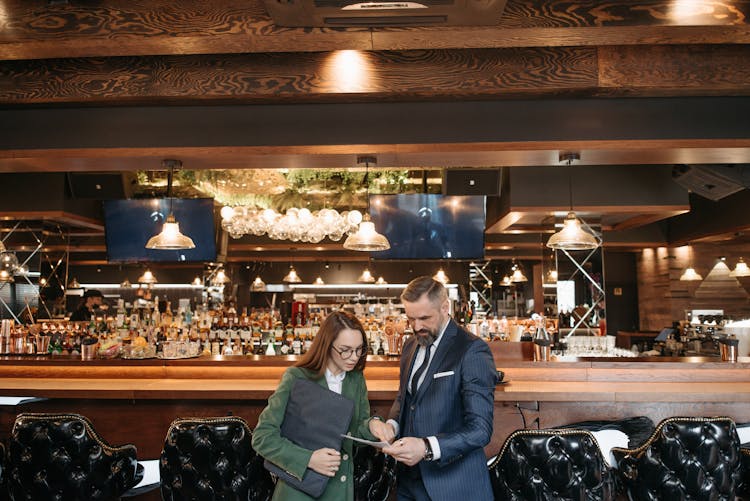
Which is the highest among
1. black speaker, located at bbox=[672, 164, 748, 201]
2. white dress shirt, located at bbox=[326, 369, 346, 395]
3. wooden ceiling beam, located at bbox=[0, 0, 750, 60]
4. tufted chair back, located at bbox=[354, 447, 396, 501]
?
wooden ceiling beam, located at bbox=[0, 0, 750, 60]

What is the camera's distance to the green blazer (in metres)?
2.43

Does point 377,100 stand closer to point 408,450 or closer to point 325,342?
point 325,342

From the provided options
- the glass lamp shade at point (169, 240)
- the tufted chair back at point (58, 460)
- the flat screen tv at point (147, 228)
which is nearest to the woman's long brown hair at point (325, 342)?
the tufted chair back at point (58, 460)

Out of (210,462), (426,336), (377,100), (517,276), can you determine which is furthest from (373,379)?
(517,276)

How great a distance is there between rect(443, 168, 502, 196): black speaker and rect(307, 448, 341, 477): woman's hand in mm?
5077

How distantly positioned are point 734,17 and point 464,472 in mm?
2494

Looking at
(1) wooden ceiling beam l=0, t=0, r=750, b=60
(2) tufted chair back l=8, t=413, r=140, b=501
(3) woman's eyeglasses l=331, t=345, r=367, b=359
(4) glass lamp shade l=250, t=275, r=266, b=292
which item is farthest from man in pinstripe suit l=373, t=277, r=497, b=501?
(4) glass lamp shade l=250, t=275, r=266, b=292

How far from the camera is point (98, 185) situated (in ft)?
24.3

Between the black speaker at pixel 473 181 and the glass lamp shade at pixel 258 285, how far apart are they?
7.13 meters

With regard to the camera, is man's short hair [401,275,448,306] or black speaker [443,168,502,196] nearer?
man's short hair [401,275,448,306]

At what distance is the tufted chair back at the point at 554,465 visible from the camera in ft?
9.04

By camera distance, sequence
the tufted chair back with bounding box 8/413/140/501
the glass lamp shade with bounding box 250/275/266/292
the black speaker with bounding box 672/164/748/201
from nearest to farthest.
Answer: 1. the tufted chair back with bounding box 8/413/140/501
2. the black speaker with bounding box 672/164/748/201
3. the glass lamp shade with bounding box 250/275/266/292

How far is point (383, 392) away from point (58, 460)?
71.2 inches

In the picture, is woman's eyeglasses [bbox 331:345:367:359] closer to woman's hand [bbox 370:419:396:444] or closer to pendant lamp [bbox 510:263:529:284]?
woman's hand [bbox 370:419:396:444]
